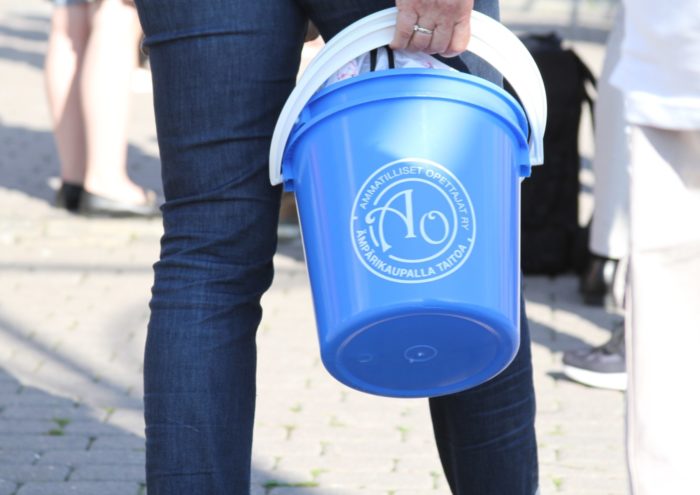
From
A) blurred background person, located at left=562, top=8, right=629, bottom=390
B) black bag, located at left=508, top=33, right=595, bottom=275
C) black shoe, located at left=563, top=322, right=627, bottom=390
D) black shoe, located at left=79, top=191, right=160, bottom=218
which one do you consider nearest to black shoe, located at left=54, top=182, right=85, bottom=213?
black shoe, located at left=79, top=191, right=160, bottom=218

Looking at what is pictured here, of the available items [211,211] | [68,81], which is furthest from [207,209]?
[68,81]

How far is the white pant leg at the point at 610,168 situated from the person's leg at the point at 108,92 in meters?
2.07

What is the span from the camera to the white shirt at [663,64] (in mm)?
2229

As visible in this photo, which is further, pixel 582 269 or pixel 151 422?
pixel 582 269

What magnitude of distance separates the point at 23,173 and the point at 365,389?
16.4 ft

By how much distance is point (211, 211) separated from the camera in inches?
81.6

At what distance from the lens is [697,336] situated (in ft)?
7.67

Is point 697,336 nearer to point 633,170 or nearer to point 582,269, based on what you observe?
point 633,170

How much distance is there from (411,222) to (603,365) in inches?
84.4

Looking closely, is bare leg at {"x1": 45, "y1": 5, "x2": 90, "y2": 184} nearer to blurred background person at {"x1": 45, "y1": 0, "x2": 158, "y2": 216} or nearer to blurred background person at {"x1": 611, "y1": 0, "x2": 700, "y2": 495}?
blurred background person at {"x1": 45, "y1": 0, "x2": 158, "y2": 216}

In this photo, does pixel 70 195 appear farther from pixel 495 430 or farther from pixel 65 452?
pixel 495 430

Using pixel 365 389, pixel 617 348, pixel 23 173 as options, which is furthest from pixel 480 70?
pixel 23 173

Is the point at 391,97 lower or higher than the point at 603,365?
higher

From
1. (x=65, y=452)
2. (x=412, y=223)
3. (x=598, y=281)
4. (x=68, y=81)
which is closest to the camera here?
(x=412, y=223)
